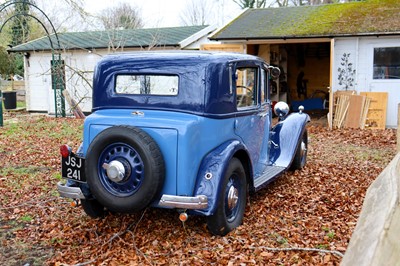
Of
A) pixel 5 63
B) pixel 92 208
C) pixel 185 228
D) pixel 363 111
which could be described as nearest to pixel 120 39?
pixel 363 111

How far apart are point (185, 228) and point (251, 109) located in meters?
1.68

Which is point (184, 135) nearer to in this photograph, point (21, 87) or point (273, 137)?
point (273, 137)

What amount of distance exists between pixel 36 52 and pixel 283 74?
34.6 feet

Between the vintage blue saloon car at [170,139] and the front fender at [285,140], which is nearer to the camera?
the vintage blue saloon car at [170,139]

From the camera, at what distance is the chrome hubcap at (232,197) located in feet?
14.9

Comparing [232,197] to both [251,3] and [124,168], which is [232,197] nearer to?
[124,168]

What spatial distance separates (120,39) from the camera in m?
17.1

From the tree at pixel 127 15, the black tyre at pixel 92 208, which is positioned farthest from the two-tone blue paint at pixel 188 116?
the tree at pixel 127 15

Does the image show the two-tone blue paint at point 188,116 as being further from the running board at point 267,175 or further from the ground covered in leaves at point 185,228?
the ground covered in leaves at point 185,228

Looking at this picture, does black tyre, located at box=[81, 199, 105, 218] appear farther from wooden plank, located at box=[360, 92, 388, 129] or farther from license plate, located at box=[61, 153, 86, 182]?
wooden plank, located at box=[360, 92, 388, 129]

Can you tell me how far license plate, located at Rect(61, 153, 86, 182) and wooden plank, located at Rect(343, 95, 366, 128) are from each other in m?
9.56

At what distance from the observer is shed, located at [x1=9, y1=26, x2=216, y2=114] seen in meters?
16.9

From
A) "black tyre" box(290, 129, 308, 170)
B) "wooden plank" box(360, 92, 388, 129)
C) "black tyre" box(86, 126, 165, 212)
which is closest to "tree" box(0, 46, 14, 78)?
"wooden plank" box(360, 92, 388, 129)

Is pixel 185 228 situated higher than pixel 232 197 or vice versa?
pixel 232 197
